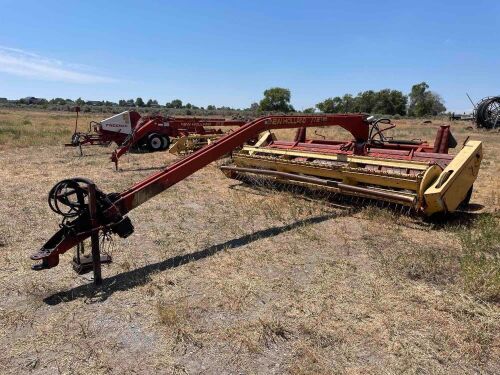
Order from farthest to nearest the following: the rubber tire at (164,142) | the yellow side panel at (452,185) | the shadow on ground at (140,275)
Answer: the rubber tire at (164,142), the yellow side panel at (452,185), the shadow on ground at (140,275)

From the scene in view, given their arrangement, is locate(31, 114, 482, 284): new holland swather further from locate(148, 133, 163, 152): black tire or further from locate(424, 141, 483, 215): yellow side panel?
locate(148, 133, 163, 152): black tire

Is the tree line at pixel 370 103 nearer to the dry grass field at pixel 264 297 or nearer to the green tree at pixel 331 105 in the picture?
the green tree at pixel 331 105

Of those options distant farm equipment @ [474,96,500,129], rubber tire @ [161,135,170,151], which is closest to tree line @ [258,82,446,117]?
distant farm equipment @ [474,96,500,129]

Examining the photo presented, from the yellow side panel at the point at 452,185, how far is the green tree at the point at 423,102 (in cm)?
8949

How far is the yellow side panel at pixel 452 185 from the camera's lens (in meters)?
5.62

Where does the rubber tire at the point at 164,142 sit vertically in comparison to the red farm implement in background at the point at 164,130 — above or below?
below

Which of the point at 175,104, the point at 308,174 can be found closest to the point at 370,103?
the point at 175,104

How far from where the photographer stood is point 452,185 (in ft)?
18.7

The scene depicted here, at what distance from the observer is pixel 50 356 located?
3.04 m

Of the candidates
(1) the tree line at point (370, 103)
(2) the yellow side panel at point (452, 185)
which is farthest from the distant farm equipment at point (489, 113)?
(1) the tree line at point (370, 103)

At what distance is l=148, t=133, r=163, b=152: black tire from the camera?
1435 cm

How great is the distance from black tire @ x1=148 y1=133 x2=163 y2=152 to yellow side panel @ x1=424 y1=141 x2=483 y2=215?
33.8 ft

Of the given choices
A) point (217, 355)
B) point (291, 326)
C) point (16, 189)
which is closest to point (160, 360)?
point (217, 355)

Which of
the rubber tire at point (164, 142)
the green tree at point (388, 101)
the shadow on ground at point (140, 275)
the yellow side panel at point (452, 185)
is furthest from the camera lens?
the green tree at point (388, 101)
